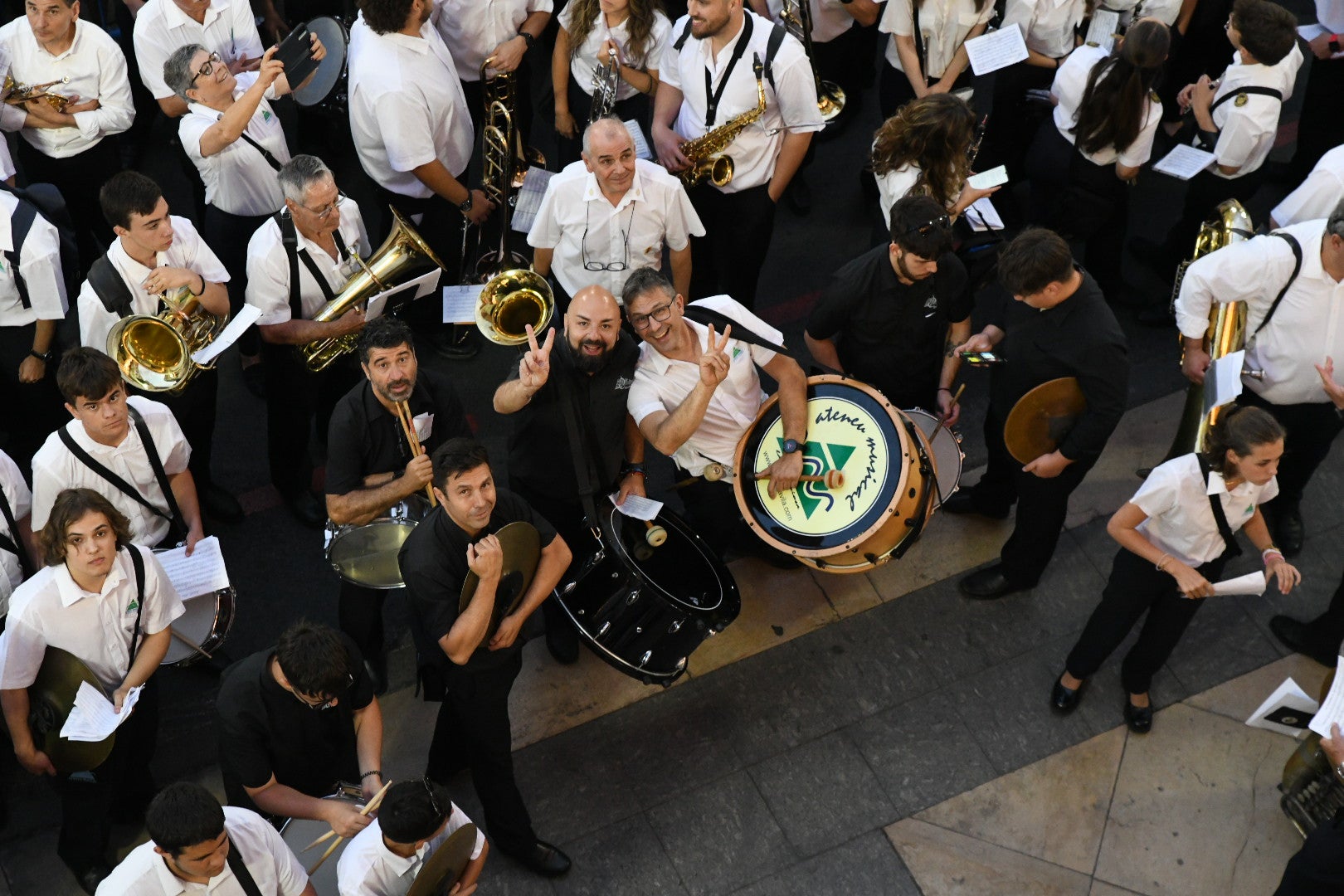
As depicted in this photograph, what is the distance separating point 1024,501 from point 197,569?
3571 millimetres

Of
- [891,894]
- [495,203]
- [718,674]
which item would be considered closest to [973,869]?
[891,894]

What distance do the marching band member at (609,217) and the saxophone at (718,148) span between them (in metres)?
0.46

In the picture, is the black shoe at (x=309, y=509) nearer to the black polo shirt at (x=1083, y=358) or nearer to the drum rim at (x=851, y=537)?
the drum rim at (x=851, y=537)

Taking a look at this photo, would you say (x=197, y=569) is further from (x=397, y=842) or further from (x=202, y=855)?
(x=397, y=842)

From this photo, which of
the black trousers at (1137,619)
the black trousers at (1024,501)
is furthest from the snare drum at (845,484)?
the black trousers at (1137,619)

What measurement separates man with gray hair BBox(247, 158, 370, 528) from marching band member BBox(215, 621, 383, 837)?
69.8 inches

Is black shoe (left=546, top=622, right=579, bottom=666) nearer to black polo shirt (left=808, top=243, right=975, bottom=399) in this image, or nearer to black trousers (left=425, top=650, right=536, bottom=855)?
black trousers (left=425, top=650, right=536, bottom=855)

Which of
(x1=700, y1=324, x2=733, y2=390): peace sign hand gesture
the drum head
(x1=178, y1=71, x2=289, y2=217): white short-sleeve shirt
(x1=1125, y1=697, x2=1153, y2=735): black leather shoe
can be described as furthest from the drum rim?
the drum head

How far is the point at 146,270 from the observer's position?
568 cm

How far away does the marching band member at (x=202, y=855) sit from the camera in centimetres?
386

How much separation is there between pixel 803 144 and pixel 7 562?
13.4 ft

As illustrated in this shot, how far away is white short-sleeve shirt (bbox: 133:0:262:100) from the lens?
6.62 metres

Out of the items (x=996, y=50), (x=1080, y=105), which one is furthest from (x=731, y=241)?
(x=1080, y=105)

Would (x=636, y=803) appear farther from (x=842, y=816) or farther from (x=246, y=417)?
(x=246, y=417)
